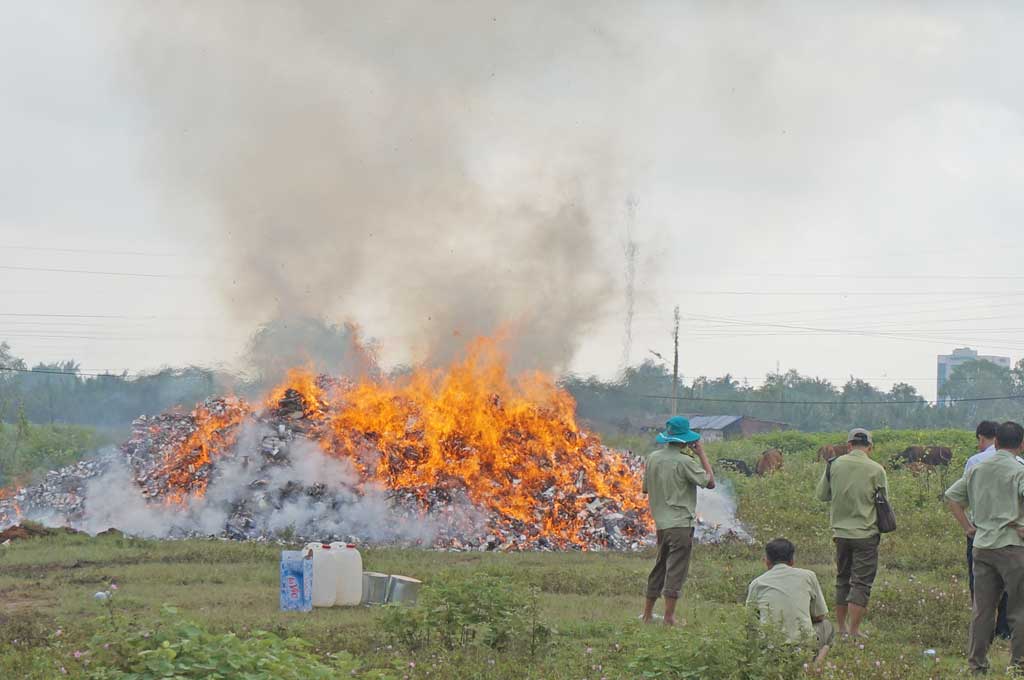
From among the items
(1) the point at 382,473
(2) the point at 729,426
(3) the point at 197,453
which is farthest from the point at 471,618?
(2) the point at 729,426

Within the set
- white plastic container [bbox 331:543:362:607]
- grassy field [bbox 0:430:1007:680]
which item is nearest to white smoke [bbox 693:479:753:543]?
grassy field [bbox 0:430:1007:680]

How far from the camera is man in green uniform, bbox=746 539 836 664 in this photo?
792 cm

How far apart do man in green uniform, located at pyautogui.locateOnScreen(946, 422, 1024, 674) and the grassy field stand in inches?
16.3

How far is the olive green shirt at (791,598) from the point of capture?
7.90 meters

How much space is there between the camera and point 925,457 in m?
31.3

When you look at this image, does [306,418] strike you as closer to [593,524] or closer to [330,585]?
[593,524]

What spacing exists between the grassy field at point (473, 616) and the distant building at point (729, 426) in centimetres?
4274

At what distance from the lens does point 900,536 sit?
65.0ft

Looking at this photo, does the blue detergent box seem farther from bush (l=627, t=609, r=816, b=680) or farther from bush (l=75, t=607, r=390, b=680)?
bush (l=627, t=609, r=816, b=680)

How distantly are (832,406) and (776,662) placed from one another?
228ft

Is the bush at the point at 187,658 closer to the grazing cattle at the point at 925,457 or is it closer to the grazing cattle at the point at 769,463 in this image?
the grazing cattle at the point at 769,463

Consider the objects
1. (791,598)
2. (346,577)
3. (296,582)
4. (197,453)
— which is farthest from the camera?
(197,453)

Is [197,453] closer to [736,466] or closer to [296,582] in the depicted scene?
[296,582]

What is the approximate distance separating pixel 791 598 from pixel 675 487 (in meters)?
3.20
